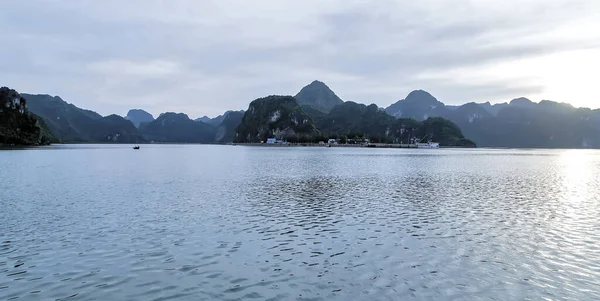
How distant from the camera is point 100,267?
21.0 metres

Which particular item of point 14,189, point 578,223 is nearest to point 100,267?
point 578,223

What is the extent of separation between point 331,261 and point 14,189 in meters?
51.6

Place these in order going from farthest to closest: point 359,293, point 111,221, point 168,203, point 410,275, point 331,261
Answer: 1. point 168,203
2. point 111,221
3. point 331,261
4. point 410,275
5. point 359,293

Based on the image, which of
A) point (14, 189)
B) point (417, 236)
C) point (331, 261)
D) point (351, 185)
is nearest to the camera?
point (331, 261)

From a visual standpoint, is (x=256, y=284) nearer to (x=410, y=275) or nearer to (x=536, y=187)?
(x=410, y=275)

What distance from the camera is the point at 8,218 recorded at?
33594mm

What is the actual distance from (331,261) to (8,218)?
1170 inches

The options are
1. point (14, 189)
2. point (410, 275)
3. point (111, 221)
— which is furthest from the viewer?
point (14, 189)

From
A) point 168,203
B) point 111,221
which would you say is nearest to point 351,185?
point 168,203

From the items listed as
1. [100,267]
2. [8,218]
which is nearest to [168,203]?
[8,218]

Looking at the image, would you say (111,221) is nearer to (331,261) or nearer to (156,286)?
(156,286)

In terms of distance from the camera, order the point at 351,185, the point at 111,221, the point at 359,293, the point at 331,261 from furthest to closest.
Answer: the point at 351,185 < the point at 111,221 < the point at 331,261 < the point at 359,293

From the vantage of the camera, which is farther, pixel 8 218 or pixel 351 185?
pixel 351 185

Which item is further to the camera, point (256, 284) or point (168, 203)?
point (168, 203)
